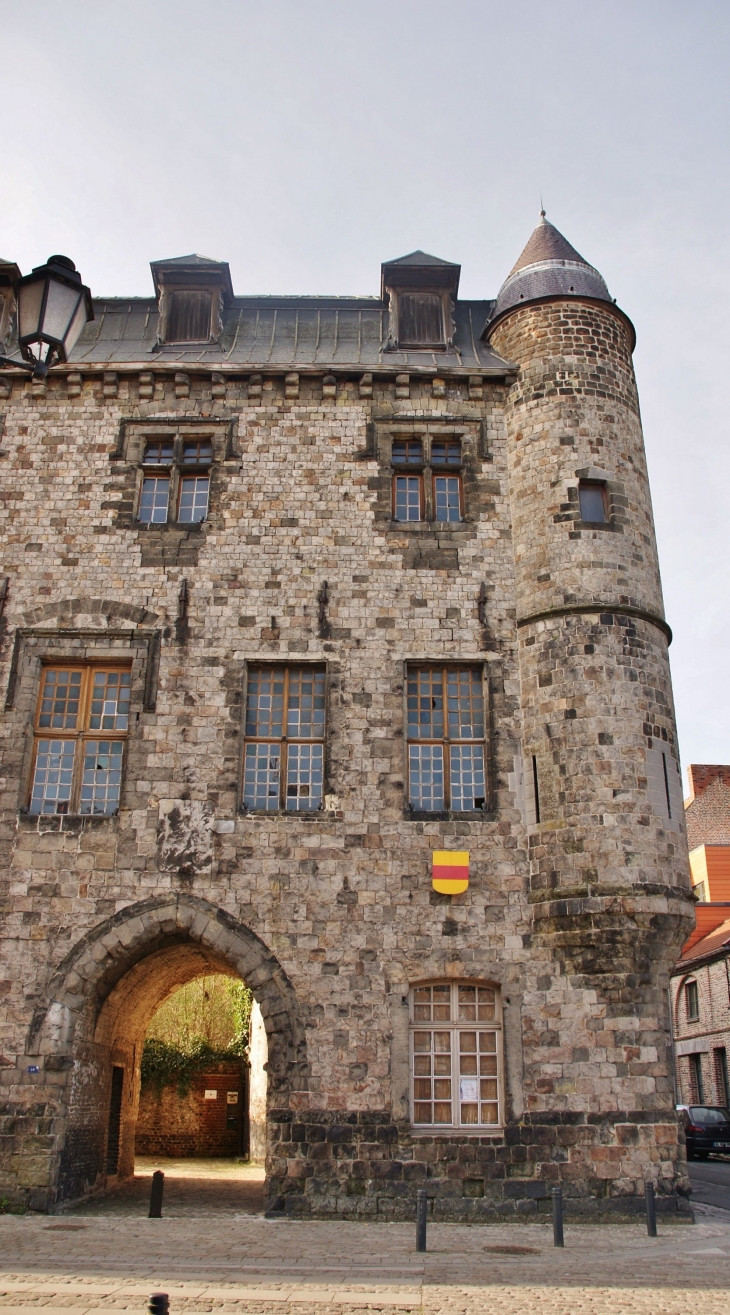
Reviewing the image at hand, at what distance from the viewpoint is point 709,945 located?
29984mm

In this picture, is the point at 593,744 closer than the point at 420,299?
Yes

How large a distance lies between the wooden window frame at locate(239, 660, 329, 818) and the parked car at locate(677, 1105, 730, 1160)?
14.9m

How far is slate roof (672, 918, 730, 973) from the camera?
92.0ft

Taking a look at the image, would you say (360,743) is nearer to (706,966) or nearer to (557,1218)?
(557,1218)

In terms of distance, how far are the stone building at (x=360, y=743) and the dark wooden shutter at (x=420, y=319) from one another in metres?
0.06

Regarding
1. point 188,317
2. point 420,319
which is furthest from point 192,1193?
point 420,319

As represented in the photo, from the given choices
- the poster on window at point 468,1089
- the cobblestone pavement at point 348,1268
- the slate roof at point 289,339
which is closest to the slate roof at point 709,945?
the poster on window at point 468,1089

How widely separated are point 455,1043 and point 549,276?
37.8 ft

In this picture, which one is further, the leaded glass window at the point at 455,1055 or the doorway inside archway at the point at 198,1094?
the doorway inside archway at the point at 198,1094

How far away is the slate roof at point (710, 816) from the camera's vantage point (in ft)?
116

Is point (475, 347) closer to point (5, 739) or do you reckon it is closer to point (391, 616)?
point (391, 616)

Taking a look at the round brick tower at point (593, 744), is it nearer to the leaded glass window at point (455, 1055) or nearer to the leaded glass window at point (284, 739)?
Result: the leaded glass window at point (455, 1055)

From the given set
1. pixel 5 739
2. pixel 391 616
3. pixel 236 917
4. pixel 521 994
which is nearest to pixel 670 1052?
pixel 521 994

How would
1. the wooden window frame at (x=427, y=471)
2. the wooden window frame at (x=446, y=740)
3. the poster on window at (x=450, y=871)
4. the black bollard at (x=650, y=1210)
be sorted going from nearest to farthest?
1. the black bollard at (x=650, y=1210)
2. the poster on window at (x=450, y=871)
3. the wooden window frame at (x=446, y=740)
4. the wooden window frame at (x=427, y=471)
